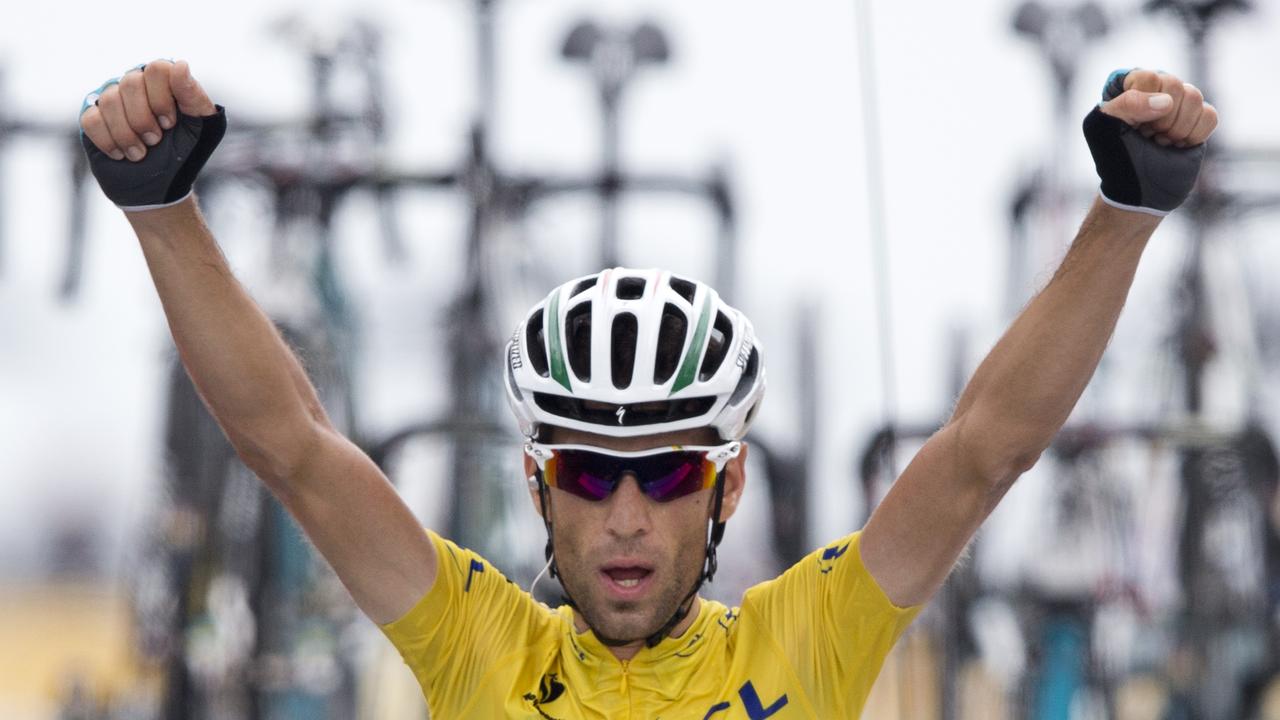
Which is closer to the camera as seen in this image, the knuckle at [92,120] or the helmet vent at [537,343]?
the knuckle at [92,120]

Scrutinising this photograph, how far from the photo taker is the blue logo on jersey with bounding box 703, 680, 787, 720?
164 centimetres

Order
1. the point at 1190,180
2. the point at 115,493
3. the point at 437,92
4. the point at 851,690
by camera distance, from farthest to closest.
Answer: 1. the point at 437,92
2. the point at 115,493
3. the point at 851,690
4. the point at 1190,180

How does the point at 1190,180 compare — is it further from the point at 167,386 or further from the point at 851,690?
the point at 167,386

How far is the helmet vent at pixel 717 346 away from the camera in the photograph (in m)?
1.71

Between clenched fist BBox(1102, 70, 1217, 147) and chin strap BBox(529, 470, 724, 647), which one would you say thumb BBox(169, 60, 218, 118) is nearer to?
chin strap BBox(529, 470, 724, 647)

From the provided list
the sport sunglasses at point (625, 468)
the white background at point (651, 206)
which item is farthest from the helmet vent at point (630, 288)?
the white background at point (651, 206)

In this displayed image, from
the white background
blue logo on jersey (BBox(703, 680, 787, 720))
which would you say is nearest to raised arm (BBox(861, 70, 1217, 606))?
blue logo on jersey (BBox(703, 680, 787, 720))

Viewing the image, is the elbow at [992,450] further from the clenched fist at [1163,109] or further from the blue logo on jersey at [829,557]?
the clenched fist at [1163,109]

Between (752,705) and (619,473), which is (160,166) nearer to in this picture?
(619,473)

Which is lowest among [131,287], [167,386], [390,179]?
[167,386]

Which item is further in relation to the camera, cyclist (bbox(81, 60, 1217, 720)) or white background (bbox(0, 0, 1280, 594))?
white background (bbox(0, 0, 1280, 594))

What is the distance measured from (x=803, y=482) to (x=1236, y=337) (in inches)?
61.8


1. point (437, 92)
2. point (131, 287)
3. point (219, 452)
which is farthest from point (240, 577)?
point (437, 92)

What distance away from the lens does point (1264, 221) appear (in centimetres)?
468
